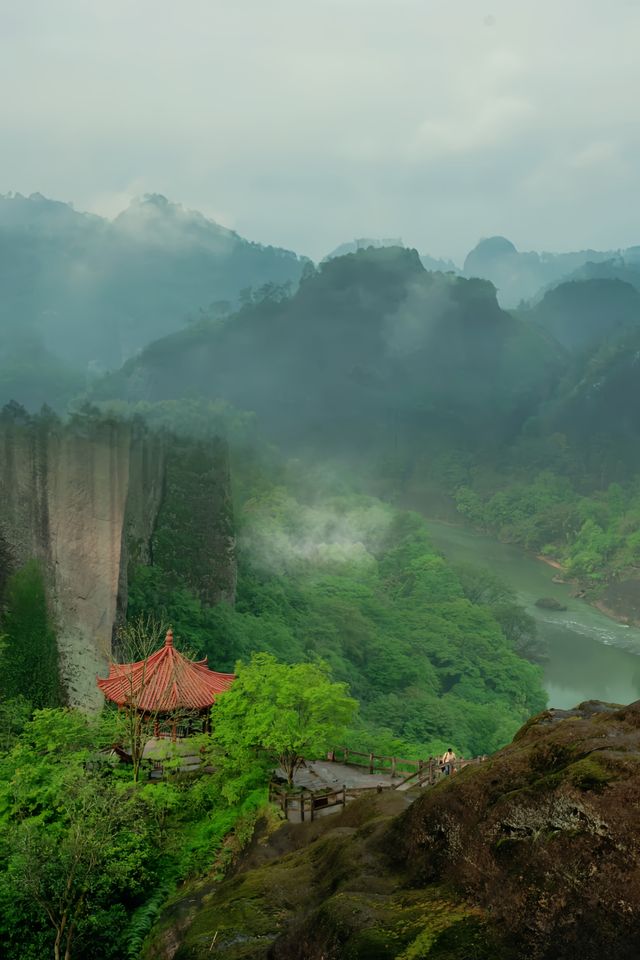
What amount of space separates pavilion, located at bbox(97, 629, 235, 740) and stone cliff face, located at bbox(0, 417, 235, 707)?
459 cm

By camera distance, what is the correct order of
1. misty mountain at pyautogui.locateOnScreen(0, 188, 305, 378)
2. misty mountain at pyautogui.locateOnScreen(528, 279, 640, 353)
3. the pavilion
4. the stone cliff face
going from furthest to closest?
misty mountain at pyautogui.locateOnScreen(0, 188, 305, 378)
misty mountain at pyautogui.locateOnScreen(528, 279, 640, 353)
the stone cliff face
the pavilion

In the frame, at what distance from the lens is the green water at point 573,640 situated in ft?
156

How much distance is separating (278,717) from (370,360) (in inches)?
4596

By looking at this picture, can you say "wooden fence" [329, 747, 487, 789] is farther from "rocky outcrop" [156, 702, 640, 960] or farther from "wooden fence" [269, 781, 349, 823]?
"rocky outcrop" [156, 702, 640, 960]

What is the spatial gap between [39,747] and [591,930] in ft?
42.6

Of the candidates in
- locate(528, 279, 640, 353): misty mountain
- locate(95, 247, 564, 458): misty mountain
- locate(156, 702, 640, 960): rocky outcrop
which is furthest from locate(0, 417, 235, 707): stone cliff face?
locate(528, 279, 640, 353): misty mountain

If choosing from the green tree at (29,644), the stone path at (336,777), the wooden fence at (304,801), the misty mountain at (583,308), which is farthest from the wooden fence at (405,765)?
the misty mountain at (583,308)

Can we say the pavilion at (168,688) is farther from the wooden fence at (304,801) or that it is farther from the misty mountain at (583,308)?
the misty mountain at (583,308)

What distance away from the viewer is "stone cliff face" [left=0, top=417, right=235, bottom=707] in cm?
2352

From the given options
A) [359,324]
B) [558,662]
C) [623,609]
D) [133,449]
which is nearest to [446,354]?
[359,324]

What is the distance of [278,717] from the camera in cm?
1517

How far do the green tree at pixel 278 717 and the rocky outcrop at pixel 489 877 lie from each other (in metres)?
5.40

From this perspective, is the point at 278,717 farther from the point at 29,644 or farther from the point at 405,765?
the point at 29,644

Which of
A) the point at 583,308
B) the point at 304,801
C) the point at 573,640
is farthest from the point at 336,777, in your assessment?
the point at 583,308
